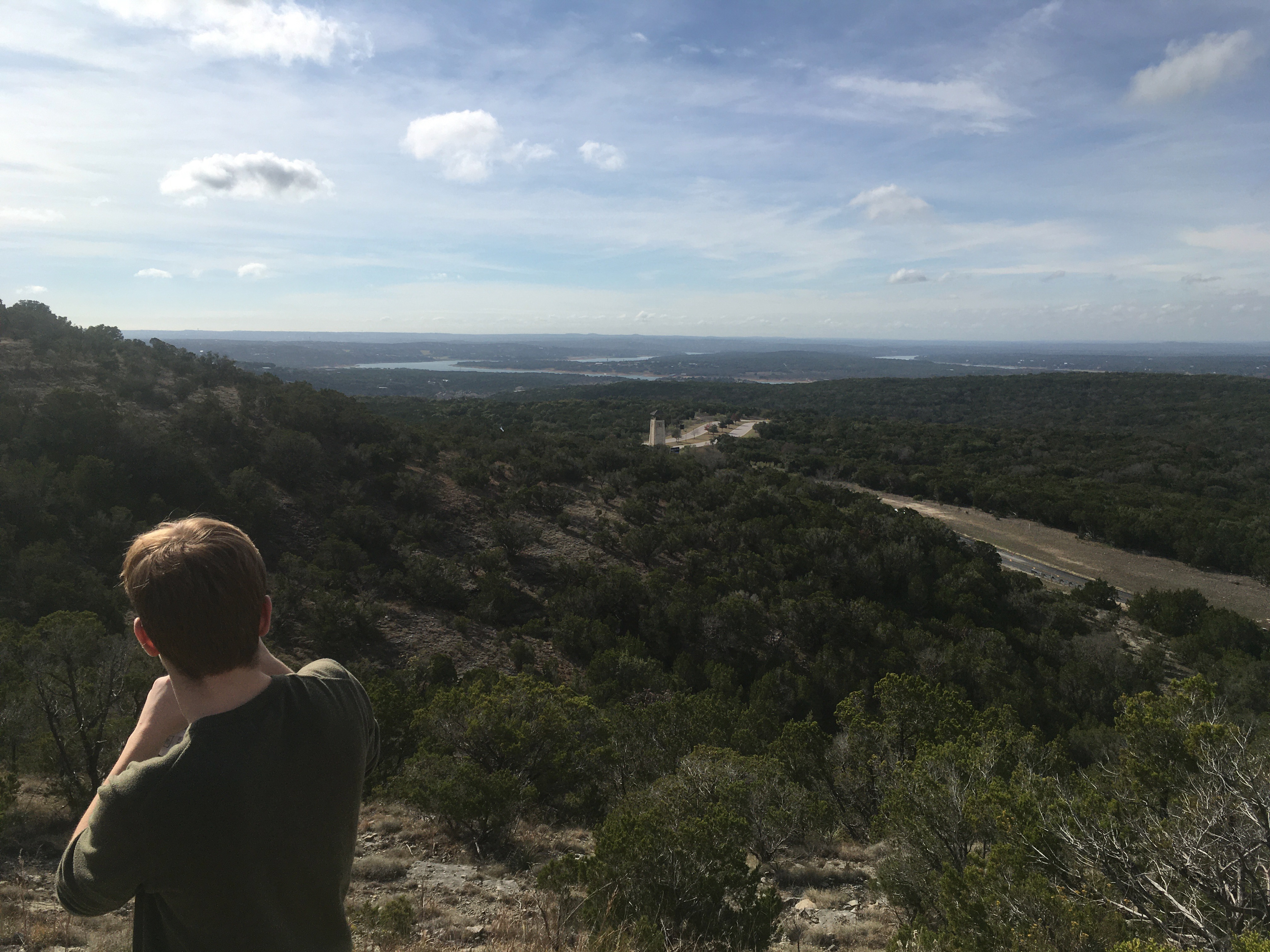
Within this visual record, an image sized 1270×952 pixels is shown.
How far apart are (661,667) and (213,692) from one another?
16248mm

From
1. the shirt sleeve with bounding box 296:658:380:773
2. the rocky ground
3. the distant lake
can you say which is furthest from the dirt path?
the distant lake

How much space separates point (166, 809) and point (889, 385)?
398ft

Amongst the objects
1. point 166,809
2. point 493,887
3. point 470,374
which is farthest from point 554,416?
point 470,374

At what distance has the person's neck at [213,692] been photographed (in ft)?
5.00

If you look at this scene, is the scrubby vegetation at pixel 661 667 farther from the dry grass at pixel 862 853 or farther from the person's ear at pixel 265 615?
the person's ear at pixel 265 615

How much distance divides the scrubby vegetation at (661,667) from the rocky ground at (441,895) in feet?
0.38

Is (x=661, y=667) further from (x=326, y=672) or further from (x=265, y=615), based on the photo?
(x=265, y=615)

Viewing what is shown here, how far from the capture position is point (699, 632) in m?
19.8

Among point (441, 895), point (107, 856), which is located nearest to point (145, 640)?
point (107, 856)

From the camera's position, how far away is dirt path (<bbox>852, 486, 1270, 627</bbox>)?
28.9 m

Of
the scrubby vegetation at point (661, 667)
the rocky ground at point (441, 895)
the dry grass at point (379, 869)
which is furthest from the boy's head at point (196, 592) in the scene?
the dry grass at point (379, 869)

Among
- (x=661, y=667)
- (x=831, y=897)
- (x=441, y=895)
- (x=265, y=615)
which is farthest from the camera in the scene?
(x=661, y=667)

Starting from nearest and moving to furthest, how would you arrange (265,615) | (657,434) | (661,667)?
(265,615), (661,667), (657,434)

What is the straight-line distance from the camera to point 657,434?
57250 millimetres
